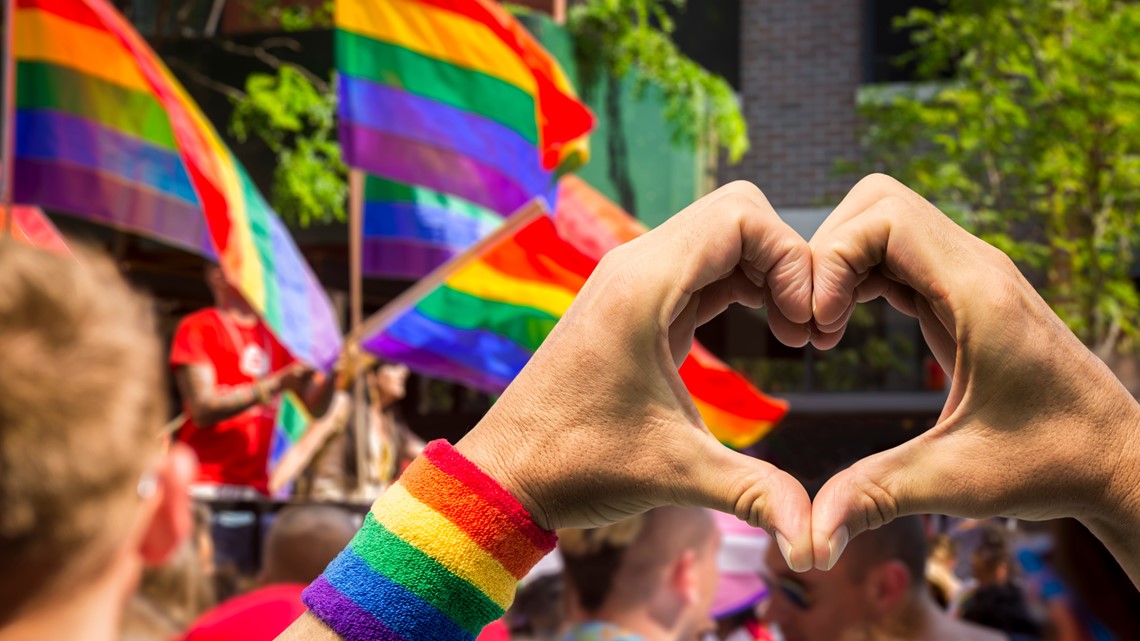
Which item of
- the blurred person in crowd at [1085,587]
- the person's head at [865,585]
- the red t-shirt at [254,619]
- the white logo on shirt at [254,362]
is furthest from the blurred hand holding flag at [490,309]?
the red t-shirt at [254,619]

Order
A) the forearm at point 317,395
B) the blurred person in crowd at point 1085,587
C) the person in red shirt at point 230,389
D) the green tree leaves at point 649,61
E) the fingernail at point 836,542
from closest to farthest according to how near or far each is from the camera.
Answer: the fingernail at point 836,542, the blurred person in crowd at point 1085,587, the person in red shirt at point 230,389, the forearm at point 317,395, the green tree leaves at point 649,61

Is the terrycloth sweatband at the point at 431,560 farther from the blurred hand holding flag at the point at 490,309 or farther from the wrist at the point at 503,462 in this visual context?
the blurred hand holding flag at the point at 490,309

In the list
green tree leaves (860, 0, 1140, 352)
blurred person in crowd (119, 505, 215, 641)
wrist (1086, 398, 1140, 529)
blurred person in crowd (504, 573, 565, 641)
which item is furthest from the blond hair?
green tree leaves (860, 0, 1140, 352)

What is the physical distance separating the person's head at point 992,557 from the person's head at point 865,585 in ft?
2.74

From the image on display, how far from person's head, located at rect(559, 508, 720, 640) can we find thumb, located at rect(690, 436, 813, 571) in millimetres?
2173

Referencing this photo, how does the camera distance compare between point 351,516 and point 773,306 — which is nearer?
point 773,306

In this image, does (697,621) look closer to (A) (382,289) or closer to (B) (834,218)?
(B) (834,218)

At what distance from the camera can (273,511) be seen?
4461mm

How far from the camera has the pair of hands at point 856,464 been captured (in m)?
1.05

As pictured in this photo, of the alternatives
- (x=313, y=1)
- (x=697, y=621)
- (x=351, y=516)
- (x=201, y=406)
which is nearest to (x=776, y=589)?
(x=697, y=621)

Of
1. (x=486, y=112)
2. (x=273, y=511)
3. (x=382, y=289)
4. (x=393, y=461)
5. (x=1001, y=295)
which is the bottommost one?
(x=382, y=289)

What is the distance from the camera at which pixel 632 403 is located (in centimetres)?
109

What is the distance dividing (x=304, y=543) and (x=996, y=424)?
105 inches

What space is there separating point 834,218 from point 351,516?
9.82 feet
